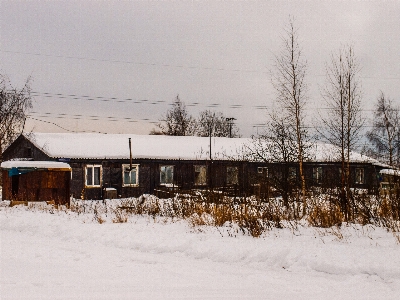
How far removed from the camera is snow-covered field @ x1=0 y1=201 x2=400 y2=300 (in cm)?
595

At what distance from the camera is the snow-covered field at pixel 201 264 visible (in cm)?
595

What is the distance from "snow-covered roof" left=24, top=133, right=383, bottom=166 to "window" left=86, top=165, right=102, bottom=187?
1066 millimetres

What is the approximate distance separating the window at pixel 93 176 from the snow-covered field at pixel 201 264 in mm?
17216

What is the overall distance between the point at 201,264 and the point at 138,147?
78.2ft

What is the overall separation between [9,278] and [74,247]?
11.5ft

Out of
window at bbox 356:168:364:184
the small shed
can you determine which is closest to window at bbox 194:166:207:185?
the small shed

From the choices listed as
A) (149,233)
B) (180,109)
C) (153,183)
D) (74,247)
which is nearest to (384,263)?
(149,233)

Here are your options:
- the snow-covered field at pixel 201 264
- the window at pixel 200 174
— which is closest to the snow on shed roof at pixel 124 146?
the window at pixel 200 174

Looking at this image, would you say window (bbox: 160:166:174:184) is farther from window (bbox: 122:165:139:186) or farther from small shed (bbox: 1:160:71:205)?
small shed (bbox: 1:160:71:205)

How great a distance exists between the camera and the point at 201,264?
808 centimetres

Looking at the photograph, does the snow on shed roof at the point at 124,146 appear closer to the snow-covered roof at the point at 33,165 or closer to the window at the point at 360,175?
the snow-covered roof at the point at 33,165

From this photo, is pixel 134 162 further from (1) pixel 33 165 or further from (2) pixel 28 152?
(1) pixel 33 165

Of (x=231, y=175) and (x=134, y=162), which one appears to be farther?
(x=231, y=175)

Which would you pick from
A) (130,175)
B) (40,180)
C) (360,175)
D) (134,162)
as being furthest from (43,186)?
(360,175)
